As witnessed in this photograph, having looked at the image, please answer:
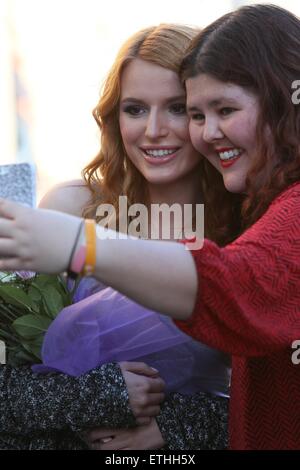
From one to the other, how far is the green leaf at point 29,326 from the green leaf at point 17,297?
0.17 ft

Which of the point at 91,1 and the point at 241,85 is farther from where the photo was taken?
the point at 91,1

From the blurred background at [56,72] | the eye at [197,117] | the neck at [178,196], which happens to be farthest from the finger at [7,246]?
the blurred background at [56,72]

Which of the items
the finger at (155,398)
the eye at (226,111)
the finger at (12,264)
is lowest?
the finger at (155,398)

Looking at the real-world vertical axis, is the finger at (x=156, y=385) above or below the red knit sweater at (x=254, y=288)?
below

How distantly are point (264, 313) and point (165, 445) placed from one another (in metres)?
0.65

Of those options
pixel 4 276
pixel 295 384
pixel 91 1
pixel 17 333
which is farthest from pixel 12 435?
pixel 91 1

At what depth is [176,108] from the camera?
2371 mm

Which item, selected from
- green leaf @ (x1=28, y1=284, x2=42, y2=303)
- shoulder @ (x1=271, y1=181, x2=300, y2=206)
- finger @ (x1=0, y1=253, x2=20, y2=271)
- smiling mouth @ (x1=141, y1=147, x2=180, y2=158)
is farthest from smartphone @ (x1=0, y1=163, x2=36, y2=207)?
finger @ (x1=0, y1=253, x2=20, y2=271)

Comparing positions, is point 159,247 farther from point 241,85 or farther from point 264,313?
point 241,85

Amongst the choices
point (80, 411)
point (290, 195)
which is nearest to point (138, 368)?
point (80, 411)

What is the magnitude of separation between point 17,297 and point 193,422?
525mm

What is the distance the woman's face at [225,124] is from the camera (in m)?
1.89

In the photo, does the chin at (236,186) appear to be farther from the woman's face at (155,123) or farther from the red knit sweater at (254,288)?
the woman's face at (155,123)

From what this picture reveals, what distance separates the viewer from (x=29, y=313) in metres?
2.15
